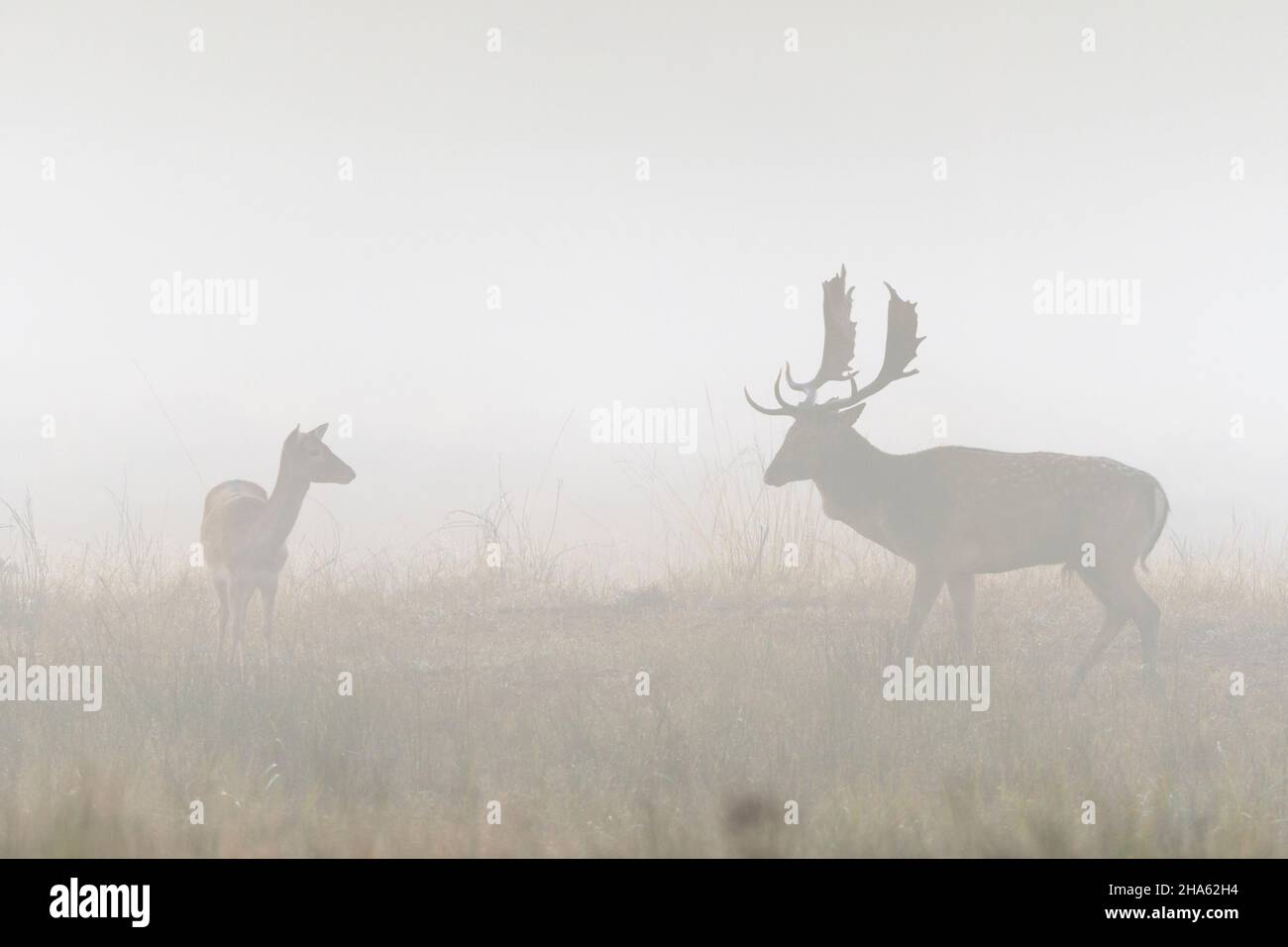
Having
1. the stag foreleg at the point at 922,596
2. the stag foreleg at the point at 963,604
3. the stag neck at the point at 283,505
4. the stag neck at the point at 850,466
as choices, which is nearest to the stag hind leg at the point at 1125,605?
the stag foreleg at the point at 963,604

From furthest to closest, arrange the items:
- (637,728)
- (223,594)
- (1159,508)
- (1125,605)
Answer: (223,594), (1159,508), (1125,605), (637,728)

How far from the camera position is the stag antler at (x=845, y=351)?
10.0 m

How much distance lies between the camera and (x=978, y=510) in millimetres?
9469

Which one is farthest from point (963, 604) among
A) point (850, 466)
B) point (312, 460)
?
point (312, 460)

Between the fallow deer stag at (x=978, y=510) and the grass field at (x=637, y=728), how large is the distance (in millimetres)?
465

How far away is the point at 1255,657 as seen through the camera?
10.2 meters

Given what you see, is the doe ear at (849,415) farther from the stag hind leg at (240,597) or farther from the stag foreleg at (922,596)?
the stag hind leg at (240,597)

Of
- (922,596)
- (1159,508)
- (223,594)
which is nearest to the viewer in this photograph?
(922,596)

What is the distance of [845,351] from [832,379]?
27cm

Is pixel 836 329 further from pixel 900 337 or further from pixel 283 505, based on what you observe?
pixel 283 505

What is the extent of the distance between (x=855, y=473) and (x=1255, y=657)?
3.27 meters

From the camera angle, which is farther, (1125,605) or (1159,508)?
(1159,508)
